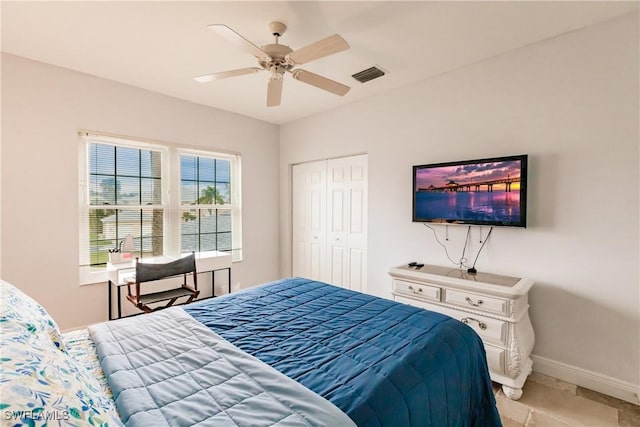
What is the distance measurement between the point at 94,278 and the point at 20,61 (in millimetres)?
2093

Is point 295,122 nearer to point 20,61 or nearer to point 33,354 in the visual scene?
point 20,61

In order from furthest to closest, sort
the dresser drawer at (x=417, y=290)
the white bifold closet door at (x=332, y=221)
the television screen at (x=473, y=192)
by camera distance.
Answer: the white bifold closet door at (x=332, y=221) → the dresser drawer at (x=417, y=290) → the television screen at (x=473, y=192)

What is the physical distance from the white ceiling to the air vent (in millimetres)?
75

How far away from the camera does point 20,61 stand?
2.56m

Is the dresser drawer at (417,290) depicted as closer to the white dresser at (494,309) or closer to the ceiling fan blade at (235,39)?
the white dresser at (494,309)

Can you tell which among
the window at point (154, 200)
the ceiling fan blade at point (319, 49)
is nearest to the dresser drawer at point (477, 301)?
the ceiling fan blade at point (319, 49)

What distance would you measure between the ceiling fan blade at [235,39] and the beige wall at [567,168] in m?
1.83

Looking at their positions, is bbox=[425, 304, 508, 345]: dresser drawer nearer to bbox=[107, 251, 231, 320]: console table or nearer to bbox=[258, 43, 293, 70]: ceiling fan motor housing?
bbox=[258, 43, 293, 70]: ceiling fan motor housing

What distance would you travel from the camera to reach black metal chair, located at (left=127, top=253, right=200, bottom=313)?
269 cm

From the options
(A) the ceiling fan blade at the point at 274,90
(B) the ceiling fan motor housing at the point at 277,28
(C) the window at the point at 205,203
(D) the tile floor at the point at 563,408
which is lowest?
(D) the tile floor at the point at 563,408

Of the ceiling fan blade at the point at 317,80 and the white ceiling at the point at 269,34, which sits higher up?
the white ceiling at the point at 269,34

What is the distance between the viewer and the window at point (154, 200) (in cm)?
304

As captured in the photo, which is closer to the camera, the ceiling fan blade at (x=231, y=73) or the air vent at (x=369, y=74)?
the ceiling fan blade at (x=231, y=73)

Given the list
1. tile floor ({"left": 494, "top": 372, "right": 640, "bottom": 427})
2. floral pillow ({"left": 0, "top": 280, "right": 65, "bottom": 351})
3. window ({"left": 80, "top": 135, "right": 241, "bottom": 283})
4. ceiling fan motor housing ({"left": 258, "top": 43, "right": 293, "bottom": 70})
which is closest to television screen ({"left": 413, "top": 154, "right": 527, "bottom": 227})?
tile floor ({"left": 494, "top": 372, "right": 640, "bottom": 427})
